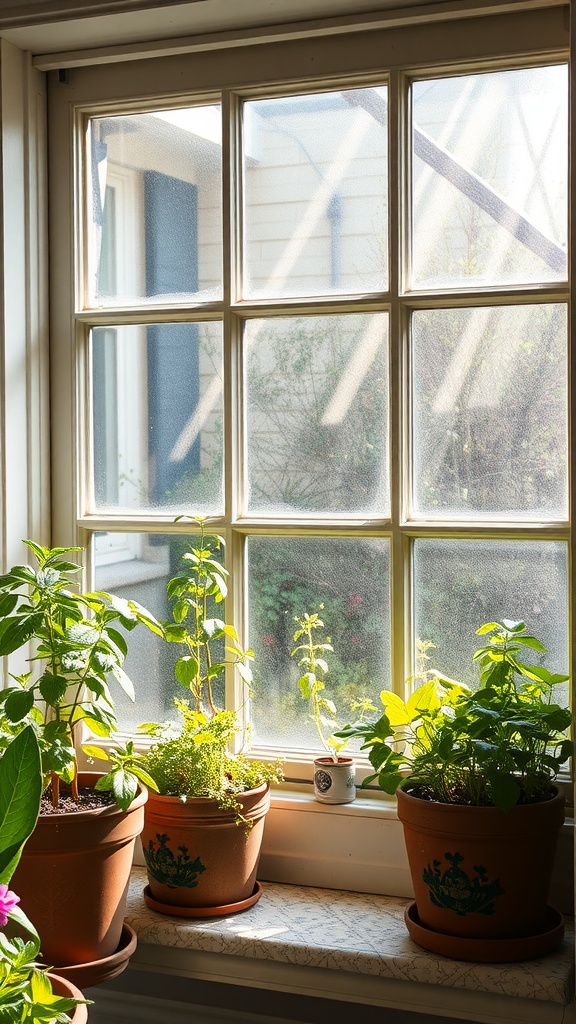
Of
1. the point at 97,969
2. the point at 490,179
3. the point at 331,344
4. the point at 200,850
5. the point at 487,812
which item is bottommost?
the point at 97,969

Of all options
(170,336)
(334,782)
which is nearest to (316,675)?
(334,782)

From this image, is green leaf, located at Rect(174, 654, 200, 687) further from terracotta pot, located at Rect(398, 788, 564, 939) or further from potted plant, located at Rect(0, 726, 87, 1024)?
potted plant, located at Rect(0, 726, 87, 1024)

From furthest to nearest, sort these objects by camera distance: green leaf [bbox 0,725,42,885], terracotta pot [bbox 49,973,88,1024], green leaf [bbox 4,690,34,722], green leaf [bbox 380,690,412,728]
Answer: green leaf [bbox 380,690,412,728] < green leaf [bbox 4,690,34,722] < terracotta pot [bbox 49,973,88,1024] < green leaf [bbox 0,725,42,885]

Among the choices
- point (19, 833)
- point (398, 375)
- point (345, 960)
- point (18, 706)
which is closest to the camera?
point (19, 833)

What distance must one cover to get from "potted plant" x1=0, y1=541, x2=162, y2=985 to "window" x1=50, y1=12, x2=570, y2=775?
1.20 feet

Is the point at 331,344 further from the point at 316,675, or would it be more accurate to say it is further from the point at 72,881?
the point at 72,881

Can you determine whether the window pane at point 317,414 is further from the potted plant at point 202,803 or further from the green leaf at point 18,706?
the green leaf at point 18,706

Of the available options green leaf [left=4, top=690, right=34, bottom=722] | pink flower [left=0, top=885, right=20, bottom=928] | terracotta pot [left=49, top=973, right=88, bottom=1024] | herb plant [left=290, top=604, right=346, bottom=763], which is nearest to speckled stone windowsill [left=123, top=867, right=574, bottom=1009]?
herb plant [left=290, top=604, right=346, bottom=763]

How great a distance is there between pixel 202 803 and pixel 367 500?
1.88 feet

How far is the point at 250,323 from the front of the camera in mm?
1800

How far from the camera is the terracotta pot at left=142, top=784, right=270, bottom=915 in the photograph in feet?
5.19

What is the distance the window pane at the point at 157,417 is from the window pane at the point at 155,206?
9 cm

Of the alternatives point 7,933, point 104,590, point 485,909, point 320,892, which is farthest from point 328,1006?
point 104,590

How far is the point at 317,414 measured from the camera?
5.78 feet
